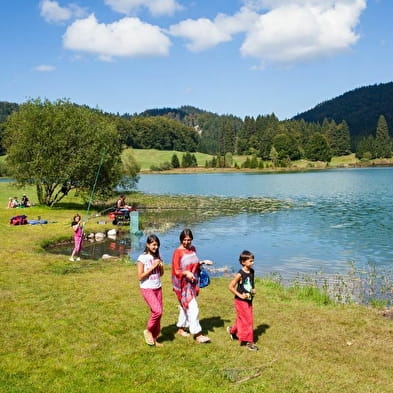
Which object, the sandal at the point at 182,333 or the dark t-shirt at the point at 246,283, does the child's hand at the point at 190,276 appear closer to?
the dark t-shirt at the point at 246,283

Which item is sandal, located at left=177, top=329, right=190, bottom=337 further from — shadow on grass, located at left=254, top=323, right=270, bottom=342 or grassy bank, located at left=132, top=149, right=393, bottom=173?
grassy bank, located at left=132, top=149, right=393, bottom=173

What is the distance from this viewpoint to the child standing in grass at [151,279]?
31.4 ft

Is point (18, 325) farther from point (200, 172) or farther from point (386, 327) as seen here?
point (200, 172)

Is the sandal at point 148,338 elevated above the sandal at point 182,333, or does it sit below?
above

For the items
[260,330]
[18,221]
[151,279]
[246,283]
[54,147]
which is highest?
[54,147]

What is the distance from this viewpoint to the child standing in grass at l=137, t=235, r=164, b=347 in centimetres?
958

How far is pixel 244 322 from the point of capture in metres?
9.89

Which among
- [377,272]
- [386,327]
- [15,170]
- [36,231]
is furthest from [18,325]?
[15,170]

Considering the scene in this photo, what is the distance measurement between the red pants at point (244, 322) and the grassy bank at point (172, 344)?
309 mm

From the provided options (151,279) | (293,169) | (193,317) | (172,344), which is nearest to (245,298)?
(193,317)

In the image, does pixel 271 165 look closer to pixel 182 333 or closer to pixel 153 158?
pixel 153 158

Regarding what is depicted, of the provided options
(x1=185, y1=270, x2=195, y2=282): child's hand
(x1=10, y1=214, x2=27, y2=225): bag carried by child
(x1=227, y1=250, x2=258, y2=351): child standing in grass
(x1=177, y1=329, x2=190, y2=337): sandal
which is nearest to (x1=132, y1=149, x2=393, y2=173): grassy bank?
(x1=10, y1=214, x2=27, y2=225): bag carried by child

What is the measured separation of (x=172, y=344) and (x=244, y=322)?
1.70 m

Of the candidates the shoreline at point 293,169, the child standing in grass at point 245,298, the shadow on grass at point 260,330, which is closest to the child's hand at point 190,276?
the child standing in grass at point 245,298
